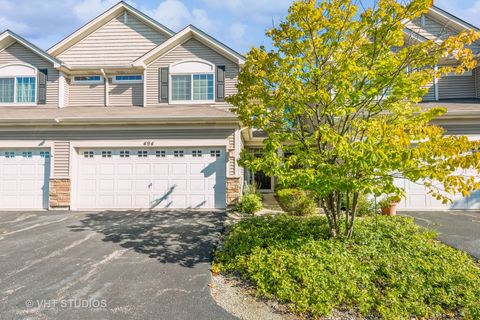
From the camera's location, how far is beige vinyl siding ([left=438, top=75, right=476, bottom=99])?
11.9 metres

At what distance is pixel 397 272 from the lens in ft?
13.8

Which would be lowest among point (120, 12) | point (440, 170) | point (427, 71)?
point (440, 170)

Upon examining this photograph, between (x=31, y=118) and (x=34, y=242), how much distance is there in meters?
5.89

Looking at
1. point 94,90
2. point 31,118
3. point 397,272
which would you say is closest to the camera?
point 397,272

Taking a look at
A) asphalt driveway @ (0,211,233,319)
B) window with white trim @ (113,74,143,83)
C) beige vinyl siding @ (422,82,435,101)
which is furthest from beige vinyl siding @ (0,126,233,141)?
beige vinyl siding @ (422,82,435,101)

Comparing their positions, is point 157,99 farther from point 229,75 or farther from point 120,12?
point 120,12

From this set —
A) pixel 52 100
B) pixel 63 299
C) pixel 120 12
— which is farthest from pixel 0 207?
pixel 120 12

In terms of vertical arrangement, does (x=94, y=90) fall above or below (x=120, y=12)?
below

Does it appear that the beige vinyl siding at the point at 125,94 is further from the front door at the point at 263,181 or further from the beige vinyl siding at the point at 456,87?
the beige vinyl siding at the point at 456,87

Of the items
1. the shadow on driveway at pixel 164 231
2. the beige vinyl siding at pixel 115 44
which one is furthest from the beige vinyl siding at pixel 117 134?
the beige vinyl siding at pixel 115 44

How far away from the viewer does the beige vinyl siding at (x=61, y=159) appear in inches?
398

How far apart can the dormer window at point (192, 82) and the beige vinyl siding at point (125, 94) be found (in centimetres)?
178
